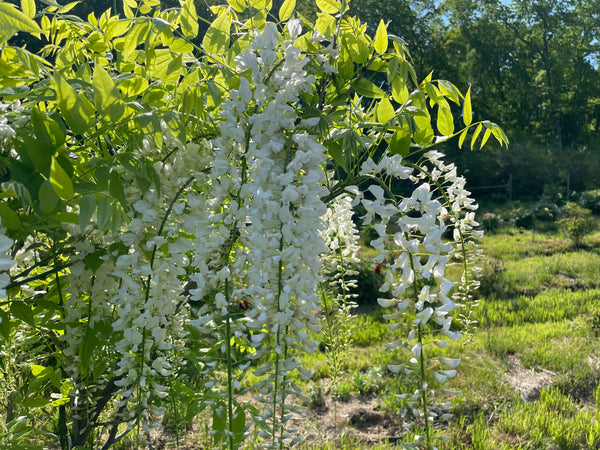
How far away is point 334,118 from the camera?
1.42 m

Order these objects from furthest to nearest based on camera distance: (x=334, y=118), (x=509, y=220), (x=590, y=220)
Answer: (x=509, y=220) < (x=590, y=220) < (x=334, y=118)

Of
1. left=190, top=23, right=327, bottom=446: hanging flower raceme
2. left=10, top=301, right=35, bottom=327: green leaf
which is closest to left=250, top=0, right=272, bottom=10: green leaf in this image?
left=190, top=23, right=327, bottom=446: hanging flower raceme

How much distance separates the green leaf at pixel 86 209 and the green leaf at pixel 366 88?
30.1 inches

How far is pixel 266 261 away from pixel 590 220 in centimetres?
1193

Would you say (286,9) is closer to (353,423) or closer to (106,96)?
Answer: (106,96)

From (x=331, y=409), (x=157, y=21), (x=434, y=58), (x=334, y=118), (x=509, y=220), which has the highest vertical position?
(x=434, y=58)

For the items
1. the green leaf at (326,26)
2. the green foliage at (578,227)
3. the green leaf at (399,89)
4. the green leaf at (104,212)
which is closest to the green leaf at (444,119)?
the green leaf at (399,89)

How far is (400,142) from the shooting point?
4.59ft

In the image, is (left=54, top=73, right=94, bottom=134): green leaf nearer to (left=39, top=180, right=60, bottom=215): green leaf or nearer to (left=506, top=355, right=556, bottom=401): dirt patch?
(left=39, top=180, right=60, bottom=215): green leaf

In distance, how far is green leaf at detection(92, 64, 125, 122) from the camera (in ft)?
3.39

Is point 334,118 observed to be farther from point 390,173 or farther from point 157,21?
point 157,21

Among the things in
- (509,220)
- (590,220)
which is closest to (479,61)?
(509,220)

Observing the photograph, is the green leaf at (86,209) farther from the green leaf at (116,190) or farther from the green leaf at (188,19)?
the green leaf at (188,19)

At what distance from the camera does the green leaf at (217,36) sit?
53.1 inches
